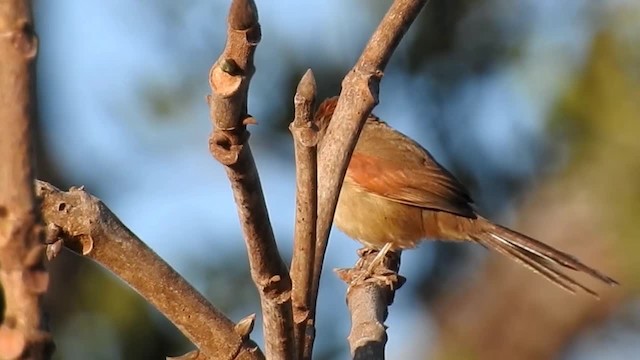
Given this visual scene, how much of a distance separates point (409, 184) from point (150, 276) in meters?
3.27

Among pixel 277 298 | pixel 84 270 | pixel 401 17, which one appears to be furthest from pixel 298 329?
pixel 84 270

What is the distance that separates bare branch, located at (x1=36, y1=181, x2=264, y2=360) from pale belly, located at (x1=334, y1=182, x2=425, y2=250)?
115 inches

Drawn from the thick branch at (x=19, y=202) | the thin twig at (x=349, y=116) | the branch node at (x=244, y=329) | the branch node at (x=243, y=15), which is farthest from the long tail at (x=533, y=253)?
the thick branch at (x=19, y=202)

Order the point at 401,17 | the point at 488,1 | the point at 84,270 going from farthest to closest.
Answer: the point at 488,1, the point at 84,270, the point at 401,17

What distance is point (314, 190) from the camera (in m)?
1.52

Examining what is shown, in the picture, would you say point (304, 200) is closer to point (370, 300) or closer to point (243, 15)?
point (243, 15)

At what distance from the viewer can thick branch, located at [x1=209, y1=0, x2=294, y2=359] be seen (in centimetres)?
121

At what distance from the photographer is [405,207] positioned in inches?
188

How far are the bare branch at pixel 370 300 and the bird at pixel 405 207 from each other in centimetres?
21

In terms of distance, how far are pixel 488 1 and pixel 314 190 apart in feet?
16.1

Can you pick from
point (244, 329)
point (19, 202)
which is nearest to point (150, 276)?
point (244, 329)

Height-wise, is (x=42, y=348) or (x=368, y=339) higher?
(x=368, y=339)

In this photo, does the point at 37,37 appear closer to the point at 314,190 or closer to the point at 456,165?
the point at 314,190

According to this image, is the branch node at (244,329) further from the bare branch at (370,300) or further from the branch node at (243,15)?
the branch node at (243,15)
